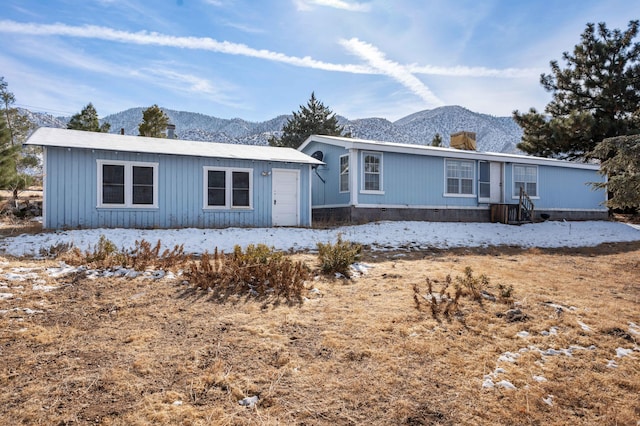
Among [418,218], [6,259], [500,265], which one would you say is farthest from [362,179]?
[6,259]

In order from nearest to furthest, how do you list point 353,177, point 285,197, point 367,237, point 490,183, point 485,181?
point 367,237 → point 285,197 → point 353,177 → point 485,181 → point 490,183

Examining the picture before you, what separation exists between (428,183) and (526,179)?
5.89m

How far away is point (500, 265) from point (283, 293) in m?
5.59

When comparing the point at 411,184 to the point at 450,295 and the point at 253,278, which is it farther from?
the point at 253,278

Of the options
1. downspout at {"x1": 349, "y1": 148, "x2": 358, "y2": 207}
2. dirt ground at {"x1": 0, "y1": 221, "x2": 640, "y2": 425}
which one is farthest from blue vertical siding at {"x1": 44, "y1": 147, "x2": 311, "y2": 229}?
dirt ground at {"x1": 0, "y1": 221, "x2": 640, "y2": 425}

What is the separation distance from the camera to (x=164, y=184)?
12.7 m

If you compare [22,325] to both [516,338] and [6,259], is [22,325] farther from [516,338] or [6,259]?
[516,338]

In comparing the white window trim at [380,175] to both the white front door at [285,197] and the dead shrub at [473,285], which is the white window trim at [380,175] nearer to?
the white front door at [285,197]

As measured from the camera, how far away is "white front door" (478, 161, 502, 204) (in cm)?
1833

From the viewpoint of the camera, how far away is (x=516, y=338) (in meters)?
4.60

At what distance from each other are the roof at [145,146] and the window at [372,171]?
2.40m

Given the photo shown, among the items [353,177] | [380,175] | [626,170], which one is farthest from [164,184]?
[626,170]

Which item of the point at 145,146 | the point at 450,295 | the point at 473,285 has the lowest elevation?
the point at 450,295

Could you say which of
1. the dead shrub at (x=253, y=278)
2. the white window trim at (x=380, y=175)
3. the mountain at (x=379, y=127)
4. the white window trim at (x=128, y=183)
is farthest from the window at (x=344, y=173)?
the mountain at (x=379, y=127)
